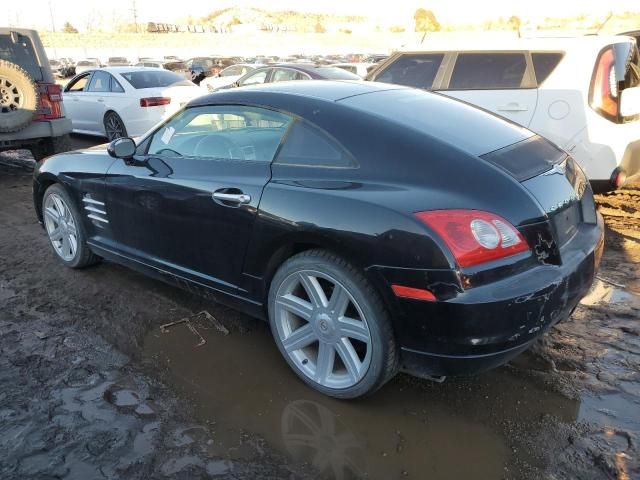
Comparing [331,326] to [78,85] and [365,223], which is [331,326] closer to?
[365,223]

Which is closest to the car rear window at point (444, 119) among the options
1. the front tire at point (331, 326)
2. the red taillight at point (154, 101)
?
the front tire at point (331, 326)

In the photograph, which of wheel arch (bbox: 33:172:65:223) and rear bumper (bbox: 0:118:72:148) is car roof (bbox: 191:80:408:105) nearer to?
wheel arch (bbox: 33:172:65:223)

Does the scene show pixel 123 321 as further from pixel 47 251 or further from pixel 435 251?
pixel 435 251

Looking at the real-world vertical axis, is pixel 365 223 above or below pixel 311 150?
below

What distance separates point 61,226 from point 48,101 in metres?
3.81

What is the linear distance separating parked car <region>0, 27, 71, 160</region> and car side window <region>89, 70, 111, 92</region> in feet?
7.40

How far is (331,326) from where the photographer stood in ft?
8.84

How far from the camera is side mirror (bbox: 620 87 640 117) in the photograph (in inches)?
200

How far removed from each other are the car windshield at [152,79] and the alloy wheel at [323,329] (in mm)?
7860

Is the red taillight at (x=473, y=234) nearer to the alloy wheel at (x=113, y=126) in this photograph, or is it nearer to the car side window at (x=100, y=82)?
the alloy wheel at (x=113, y=126)

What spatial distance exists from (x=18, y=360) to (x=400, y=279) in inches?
91.6

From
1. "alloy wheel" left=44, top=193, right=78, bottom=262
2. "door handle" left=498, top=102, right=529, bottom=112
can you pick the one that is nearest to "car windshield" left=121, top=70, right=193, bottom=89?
"alloy wheel" left=44, top=193, right=78, bottom=262

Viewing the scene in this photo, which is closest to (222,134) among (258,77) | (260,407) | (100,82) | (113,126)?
(260,407)

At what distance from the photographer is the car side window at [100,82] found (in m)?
9.83
